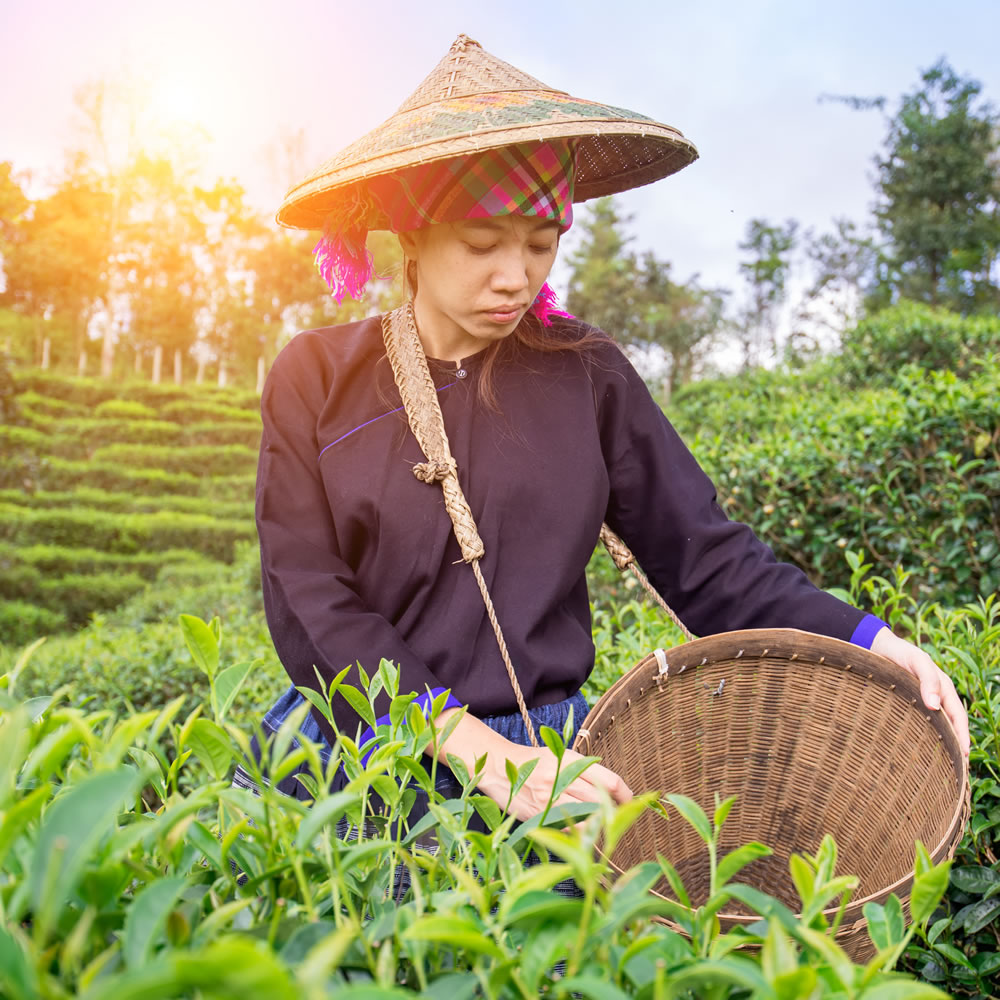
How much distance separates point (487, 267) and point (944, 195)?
20.3 metres

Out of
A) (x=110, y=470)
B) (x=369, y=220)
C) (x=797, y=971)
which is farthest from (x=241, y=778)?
(x=110, y=470)

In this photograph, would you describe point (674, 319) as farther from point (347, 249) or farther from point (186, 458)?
point (347, 249)

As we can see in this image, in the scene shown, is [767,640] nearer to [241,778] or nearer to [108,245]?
[241,778]

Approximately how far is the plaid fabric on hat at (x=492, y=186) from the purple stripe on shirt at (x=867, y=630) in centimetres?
79

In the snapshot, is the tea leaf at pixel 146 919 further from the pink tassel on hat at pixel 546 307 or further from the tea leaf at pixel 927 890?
the pink tassel on hat at pixel 546 307

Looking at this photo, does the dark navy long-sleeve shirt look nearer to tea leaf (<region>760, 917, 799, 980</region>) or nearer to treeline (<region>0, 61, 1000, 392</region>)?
tea leaf (<region>760, 917, 799, 980</region>)

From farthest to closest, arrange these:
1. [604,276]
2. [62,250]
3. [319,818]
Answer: [604,276] < [62,250] < [319,818]

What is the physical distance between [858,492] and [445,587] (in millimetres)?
1897

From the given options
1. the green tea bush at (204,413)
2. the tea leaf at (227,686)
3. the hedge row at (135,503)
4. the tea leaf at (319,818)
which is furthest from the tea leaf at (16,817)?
the green tea bush at (204,413)

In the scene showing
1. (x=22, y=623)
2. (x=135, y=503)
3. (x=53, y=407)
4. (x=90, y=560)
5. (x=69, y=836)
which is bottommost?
(x=22, y=623)

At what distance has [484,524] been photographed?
1.43 m

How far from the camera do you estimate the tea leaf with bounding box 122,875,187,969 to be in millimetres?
406

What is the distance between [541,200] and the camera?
1.34 m

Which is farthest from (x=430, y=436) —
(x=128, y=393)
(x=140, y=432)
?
(x=128, y=393)
